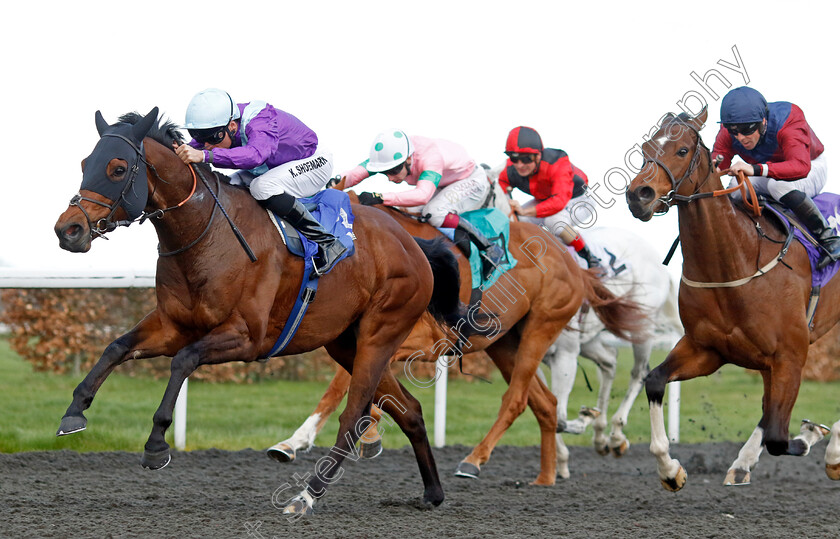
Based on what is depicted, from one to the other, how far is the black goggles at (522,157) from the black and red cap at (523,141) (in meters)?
0.03

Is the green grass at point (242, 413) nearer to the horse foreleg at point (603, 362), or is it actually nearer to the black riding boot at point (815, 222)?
the horse foreleg at point (603, 362)

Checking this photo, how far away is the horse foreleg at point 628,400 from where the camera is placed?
787cm

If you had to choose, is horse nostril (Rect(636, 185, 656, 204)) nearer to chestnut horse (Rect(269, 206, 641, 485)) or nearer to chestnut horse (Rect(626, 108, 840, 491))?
chestnut horse (Rect(626, 108, 840, 491))

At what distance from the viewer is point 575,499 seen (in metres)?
5.76

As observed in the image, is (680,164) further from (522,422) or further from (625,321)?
(522,422)

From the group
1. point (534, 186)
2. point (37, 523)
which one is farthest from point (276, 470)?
point (534, 186)

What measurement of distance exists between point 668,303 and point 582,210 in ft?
7.84

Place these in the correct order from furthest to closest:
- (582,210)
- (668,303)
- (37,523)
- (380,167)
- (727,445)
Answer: (668,303)
(727,445)
(582,210)
(380,167)
(37,523)

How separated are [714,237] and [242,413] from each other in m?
5.34

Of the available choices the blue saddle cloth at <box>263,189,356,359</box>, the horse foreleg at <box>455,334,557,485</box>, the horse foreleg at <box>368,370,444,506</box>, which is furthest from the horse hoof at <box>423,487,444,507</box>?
the blue saddle cloth at <box>263,189,356,359</box>

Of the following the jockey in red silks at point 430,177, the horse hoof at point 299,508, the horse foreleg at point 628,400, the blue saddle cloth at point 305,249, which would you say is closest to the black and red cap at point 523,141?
the jockey in red silks at point 430,177

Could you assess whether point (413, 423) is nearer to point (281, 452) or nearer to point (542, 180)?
point (281, 452)

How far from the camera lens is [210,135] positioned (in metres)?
4.59

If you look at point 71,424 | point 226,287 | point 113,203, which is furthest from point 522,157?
point 71,424
